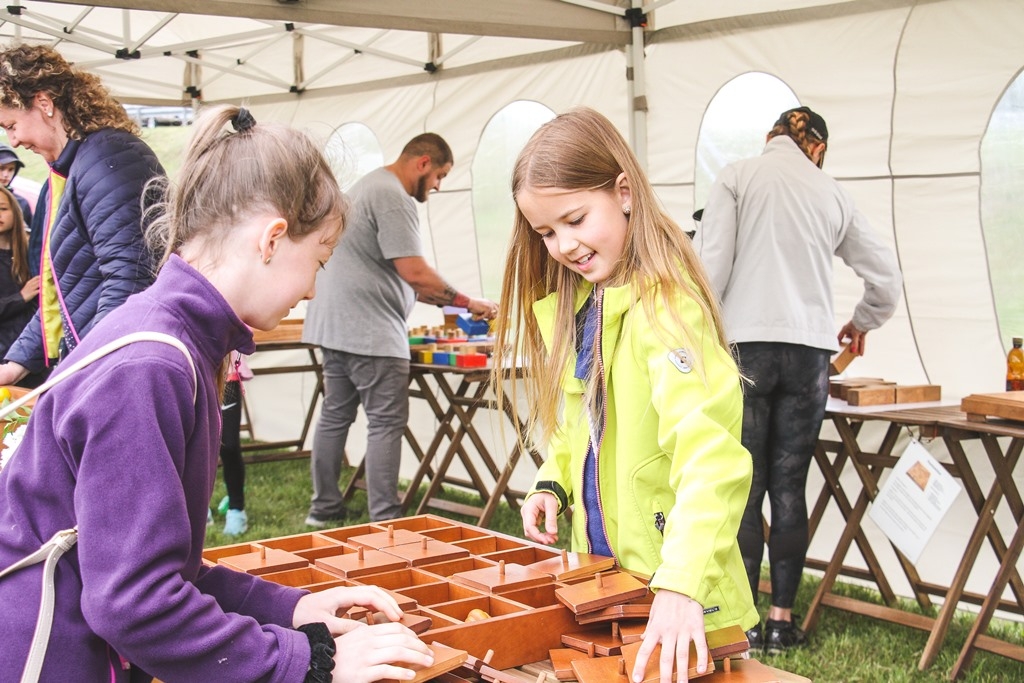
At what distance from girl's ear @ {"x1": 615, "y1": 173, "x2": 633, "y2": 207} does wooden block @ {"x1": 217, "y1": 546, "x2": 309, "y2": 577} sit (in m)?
0.88

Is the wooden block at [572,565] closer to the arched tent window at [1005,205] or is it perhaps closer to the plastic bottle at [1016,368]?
the plastic bottle at [1016,368]

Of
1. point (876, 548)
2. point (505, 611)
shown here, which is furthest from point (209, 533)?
point (505, 611)

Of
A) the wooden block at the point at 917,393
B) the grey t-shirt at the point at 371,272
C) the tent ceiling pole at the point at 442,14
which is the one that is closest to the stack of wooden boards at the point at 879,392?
the wooden block at the point at 917,393

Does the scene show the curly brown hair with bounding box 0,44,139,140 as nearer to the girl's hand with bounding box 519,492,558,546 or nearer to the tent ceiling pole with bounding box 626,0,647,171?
the girl's hand with bounding box 519,492,558,546

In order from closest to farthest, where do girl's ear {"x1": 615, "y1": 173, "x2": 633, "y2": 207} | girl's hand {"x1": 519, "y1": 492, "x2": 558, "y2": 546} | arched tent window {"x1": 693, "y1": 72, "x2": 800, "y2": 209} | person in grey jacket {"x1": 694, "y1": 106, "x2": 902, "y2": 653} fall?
girl's ear {"x1": 615, "y1": 173, "x2": 633, "y2": 207} < girl's hand {"x1": 519, "y1": 492, "x2": 558, "y2": 546} < person in grey jacket {"x1": 694, "y1": 106, "x2": 902, "y2": 653} < arched tent window {"x1": 693, "y1": 72, "x2": 800, "y2": 209}

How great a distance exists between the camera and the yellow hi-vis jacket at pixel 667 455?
1.50 meters

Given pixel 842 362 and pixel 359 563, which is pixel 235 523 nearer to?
pixel 842 362

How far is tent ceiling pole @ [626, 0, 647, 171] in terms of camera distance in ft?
16.9

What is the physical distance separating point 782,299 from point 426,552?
7.47 ft

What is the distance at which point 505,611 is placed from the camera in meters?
1.62

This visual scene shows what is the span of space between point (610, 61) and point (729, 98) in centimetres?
71

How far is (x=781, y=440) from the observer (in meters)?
3.89

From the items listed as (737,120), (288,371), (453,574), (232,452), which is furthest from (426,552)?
(288,371)

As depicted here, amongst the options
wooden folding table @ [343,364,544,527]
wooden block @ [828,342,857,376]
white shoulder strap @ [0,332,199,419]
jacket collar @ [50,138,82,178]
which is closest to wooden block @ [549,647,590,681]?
white shoulder strap @ [0,332,199,419]
